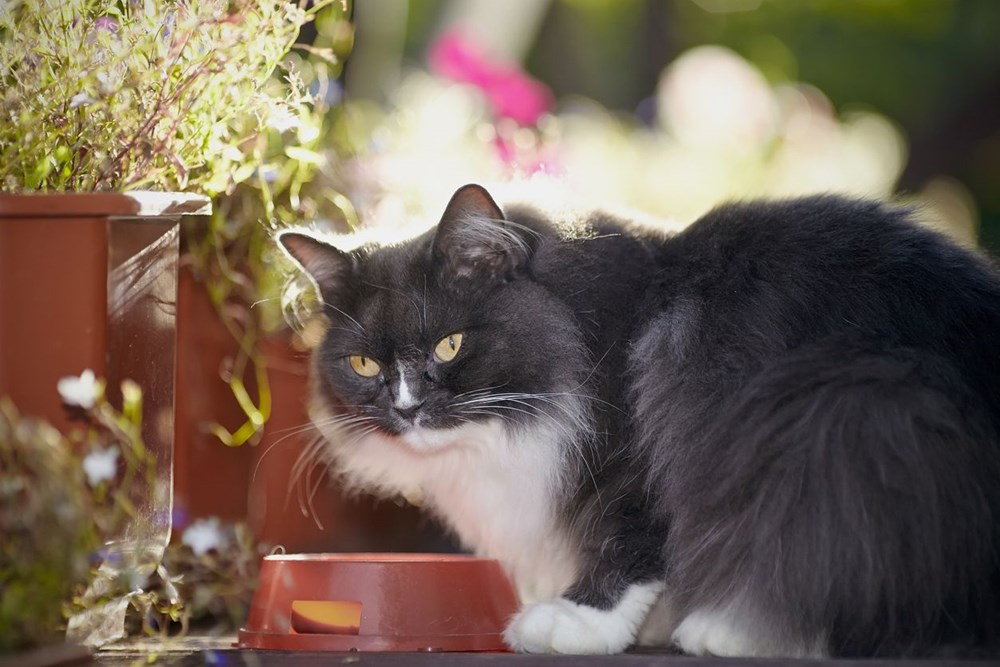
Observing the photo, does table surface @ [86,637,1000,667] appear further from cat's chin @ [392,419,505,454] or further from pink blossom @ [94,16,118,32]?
pink blossom @ [94,16,118,32]

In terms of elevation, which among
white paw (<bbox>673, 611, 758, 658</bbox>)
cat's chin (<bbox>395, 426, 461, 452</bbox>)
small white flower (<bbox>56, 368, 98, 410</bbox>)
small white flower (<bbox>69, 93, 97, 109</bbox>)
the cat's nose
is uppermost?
small white flower (<bbox>69, 93, 97, 109</bbox>)

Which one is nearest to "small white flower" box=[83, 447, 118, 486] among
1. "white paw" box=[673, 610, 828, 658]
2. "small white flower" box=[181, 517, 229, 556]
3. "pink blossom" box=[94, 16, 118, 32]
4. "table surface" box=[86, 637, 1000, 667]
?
"table surface" box=[86, 637, 1000, 667]

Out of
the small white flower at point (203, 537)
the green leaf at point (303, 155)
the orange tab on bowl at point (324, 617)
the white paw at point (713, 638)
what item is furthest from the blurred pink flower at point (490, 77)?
the white paw at point (713, 638)

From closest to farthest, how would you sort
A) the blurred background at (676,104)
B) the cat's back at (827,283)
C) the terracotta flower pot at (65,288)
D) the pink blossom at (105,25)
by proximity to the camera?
the terracotta flower pot at (65,288) → the cat's back at (827,283) → the pink blossom at (105,25) → the blurred background at (676,104)

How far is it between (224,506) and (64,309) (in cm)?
70

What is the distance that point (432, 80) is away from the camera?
9.37ft

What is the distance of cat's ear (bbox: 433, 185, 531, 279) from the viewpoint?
5.60 feet

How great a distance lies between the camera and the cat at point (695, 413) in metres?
1.42

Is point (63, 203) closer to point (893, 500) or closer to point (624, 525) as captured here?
point (624, 525)

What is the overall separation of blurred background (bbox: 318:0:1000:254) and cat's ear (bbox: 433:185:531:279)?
26cm

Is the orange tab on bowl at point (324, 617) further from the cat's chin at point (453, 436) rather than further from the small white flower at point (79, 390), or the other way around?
the small white flower at point (79, 390)

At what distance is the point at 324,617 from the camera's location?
1.68m

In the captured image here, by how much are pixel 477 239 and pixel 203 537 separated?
2.11 feet

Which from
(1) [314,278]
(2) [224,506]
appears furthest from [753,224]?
(2) [224,506]
